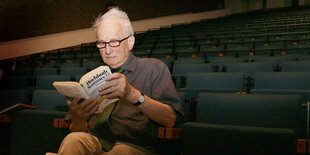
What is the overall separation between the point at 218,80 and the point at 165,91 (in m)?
0.95

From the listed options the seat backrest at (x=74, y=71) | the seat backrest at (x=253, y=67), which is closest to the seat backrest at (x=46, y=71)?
the seat backrest at (x=74, y=71)

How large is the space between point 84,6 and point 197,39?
2689 millimetres

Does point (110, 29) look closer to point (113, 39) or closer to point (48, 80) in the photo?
point (113, 39)

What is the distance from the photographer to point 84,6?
5.73 meters

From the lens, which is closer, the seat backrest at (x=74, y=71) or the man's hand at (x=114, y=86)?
the man's hand at (x=114, y=86)

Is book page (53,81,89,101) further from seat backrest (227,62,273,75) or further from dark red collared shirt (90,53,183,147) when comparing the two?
seat backrest (227,62,273,75)

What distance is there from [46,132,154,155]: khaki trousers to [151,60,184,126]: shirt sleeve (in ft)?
0.56

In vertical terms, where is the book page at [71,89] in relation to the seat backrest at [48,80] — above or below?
above

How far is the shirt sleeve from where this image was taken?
0.91 m

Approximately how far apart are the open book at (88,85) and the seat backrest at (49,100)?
64 cm

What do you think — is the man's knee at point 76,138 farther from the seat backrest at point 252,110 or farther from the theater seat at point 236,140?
the seat backrest at point 252,110

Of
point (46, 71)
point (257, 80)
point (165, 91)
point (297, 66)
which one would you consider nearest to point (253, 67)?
point (297, 66)

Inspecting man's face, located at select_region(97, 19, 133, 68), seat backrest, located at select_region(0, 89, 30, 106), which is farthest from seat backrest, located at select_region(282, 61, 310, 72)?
seat backrest, located at select_region(0, 89, 30, 106)

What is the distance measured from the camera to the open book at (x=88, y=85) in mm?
773
